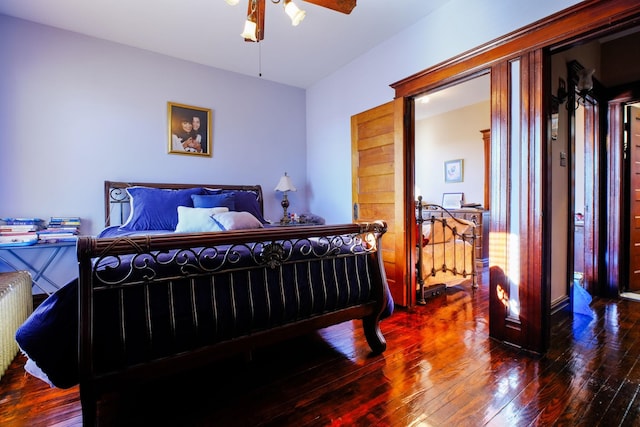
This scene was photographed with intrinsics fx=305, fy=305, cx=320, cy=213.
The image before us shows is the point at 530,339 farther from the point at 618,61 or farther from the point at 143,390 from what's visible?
the point at 618,61

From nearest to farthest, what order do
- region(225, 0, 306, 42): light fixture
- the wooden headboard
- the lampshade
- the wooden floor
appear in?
the wooden floor
region(225, 0, 306, 42): light fixture
the wooden headboard
the lampshade

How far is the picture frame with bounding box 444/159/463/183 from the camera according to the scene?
529cm

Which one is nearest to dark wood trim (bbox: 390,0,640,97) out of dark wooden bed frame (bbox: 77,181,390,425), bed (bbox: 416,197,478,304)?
bed (bbox: 416,197,478,304)

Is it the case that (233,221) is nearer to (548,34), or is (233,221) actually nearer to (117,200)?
(117,200)

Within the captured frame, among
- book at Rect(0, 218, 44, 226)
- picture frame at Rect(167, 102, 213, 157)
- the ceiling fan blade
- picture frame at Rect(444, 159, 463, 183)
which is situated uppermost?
the ceiling fan blade

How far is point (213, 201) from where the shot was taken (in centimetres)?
303

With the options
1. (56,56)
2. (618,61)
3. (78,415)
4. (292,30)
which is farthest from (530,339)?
(56,56)

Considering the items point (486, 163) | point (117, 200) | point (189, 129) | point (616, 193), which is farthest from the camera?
point (486, 163)

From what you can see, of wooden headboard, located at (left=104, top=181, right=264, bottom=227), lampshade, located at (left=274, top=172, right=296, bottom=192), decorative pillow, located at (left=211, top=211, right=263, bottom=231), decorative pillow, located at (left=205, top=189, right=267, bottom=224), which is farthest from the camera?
lampshade, located at (left=274, top=172, right=296, bottom=192)

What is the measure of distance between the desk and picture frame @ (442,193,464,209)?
5225mm

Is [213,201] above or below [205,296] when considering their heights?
above

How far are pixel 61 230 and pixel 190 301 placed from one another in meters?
2.17

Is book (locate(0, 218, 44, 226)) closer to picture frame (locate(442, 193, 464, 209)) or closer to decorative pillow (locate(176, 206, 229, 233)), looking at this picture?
decorative pillow (locate(176, 206, 229, 233))

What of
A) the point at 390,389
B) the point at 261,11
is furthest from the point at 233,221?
the point at 390,389
